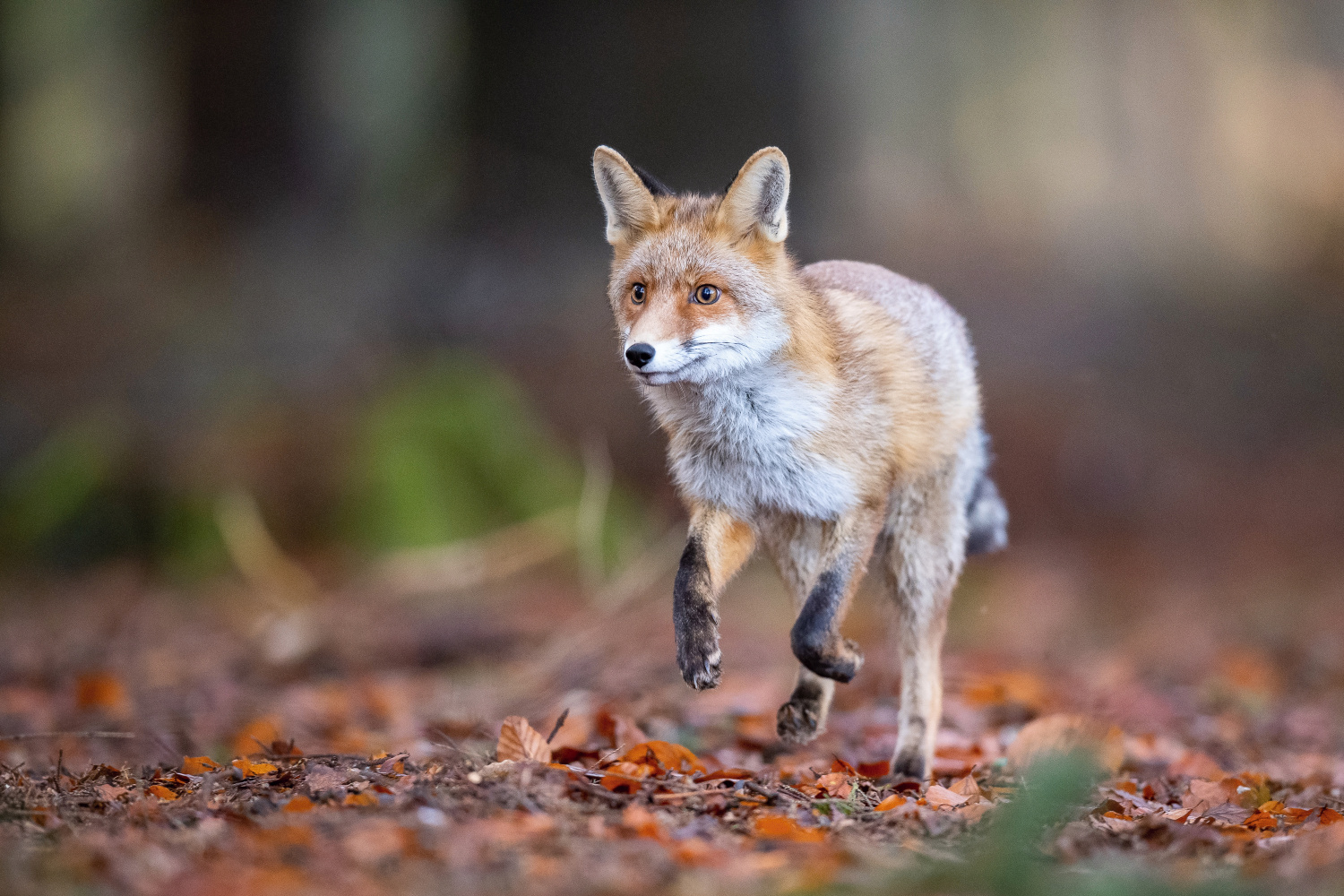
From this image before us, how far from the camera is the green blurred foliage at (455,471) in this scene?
32.7ft

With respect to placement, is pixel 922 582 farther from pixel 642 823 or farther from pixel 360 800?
pixel 360 800

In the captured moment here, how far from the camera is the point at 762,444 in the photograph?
466 centimetres

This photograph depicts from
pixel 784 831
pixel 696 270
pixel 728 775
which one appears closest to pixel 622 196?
pixel 696 270

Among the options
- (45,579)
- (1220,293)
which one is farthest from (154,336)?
(1220,293)

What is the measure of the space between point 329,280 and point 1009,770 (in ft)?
31.8

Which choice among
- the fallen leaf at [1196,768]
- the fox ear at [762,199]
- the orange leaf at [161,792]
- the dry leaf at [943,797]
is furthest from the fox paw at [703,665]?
the fallen leaf at [1196,768]

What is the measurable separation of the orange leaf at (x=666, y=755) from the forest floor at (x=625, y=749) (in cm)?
1

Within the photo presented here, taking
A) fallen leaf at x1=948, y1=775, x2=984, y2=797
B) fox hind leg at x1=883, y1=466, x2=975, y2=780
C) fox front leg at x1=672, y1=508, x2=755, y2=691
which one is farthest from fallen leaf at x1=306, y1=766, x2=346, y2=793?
fox hind leg at x1=883, y1=466, x2=975, y2=780

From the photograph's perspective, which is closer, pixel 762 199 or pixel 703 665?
pixel 703 665

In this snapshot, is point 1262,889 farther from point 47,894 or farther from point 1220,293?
point 1220,293

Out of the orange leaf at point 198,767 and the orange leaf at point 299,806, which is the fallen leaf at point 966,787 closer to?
the orange leaf at point 299,806

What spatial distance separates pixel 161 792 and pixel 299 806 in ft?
2.32

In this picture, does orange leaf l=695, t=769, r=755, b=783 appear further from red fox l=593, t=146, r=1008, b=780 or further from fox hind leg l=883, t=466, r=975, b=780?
fox hind leg l=883, t=466, r=975, b=780

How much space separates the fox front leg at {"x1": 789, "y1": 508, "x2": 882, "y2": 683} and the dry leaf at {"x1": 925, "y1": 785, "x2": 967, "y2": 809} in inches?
20.1
